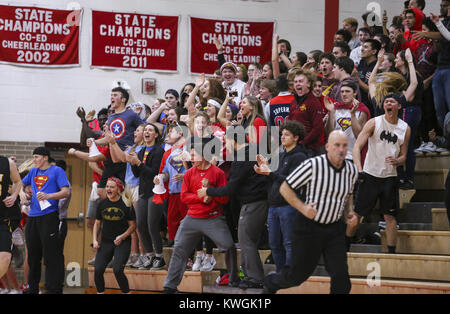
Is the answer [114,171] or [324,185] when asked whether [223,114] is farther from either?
[324,185]

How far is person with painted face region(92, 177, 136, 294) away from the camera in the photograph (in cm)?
788

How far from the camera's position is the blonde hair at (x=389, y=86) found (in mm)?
7438

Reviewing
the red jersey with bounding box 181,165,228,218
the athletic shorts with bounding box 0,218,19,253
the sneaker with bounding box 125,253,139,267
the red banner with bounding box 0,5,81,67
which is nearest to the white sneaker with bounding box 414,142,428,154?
the red jersey with bounding box 181,165,228,218

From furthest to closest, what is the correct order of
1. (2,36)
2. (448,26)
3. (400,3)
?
(400,3) < (2,36) < (448,26)

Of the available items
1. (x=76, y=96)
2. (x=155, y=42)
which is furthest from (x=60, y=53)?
(x=155, y=42)

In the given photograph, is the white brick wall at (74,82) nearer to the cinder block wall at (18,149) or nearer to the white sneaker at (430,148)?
the cinder block wall at (18,149)

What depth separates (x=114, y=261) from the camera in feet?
25.8

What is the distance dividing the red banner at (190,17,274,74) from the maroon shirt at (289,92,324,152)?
6.34 metres

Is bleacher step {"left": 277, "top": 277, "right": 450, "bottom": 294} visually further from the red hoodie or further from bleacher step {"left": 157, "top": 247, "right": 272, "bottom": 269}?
the red hoodie

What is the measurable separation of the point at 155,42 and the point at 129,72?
30.8 inches

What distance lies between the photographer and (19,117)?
1227 cm

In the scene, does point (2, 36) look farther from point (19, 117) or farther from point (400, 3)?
point (400, 3)

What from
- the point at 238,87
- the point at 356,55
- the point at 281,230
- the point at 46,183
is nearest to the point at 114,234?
the point at 46,183
